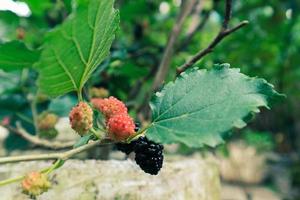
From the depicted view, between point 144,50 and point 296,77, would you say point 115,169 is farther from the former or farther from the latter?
point 296,77

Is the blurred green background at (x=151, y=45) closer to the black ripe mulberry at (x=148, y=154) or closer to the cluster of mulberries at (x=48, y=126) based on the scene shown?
the cluster of mulberries at (x=48, y=126)

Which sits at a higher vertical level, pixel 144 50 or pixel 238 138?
pixel 238 138

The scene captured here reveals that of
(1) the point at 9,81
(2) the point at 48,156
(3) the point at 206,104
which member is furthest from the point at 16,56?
(1) the point at 9,81

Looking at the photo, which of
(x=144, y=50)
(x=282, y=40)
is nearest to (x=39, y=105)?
(x=144, y=50)

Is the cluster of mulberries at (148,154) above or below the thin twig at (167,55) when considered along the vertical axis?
below

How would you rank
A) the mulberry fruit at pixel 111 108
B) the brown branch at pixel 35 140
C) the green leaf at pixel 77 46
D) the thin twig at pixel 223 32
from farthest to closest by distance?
the brown branch at pixel 35 140
the thin twig at pixel 223 32
the mulberry fruit at pixel 111 108
the green leaf at pixel 77 46

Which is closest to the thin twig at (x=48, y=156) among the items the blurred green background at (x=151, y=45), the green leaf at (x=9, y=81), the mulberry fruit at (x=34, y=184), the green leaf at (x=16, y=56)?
the mulberry fruit at (x=34, y=184)

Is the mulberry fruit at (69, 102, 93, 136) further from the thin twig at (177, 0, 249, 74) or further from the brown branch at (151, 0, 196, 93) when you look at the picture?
the brown branch at (151, 0, 196, 93)

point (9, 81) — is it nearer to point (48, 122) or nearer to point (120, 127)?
point (48, 122)

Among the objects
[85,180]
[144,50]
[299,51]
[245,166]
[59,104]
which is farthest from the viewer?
[245,166]
